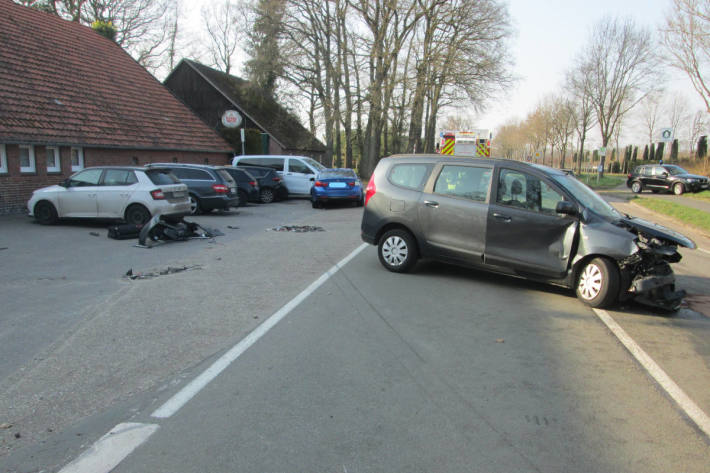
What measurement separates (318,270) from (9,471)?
5.74 m

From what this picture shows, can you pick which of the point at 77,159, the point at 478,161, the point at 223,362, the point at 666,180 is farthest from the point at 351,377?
the point at 666,180

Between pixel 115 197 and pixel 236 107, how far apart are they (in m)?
24.3

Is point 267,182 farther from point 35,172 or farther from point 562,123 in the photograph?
point 562,123

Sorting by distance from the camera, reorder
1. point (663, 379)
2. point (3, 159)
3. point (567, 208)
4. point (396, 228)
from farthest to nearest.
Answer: point (3, 159)
point (396, 228)
point (567, 208)
point (663, 379)

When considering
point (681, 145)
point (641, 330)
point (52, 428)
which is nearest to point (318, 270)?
point (641, 330)

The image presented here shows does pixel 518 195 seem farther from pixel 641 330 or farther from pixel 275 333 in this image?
pixel 275 333

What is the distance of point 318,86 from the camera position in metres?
36.8

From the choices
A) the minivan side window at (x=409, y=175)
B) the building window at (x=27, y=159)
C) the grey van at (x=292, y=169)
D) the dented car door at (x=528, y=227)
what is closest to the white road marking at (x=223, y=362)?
the minivan side window at (x=409, y=175)

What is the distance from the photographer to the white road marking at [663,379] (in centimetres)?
364

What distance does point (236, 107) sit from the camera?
35.6 meters

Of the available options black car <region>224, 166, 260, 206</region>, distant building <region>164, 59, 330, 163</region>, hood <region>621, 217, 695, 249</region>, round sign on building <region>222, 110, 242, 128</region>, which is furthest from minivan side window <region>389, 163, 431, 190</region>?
round sign on building <region>222, 110, 242, 128</region>

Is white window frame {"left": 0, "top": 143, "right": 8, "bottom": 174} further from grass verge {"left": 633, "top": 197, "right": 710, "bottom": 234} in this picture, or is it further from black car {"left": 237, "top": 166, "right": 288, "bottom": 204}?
grass verge {"left": 633, "top": 197, "right": 710, "bottom": 234}

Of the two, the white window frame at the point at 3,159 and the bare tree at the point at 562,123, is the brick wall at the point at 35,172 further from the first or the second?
the bare tree at the point at 562,123

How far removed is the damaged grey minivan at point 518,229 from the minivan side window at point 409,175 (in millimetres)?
17
